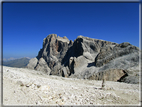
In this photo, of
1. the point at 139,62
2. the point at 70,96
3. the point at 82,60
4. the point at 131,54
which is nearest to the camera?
the point at 70,96

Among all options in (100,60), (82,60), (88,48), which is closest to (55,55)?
(88,48)

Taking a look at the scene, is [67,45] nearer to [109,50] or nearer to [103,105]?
[109,50]

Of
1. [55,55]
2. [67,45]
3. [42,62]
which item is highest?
[67,45]

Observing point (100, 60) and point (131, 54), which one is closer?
point (131, 54)

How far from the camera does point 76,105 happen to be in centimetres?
541

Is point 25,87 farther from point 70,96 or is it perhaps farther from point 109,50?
point 109,50

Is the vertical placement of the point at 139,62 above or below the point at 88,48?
below

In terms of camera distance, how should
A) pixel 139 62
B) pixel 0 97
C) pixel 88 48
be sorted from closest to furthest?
pixel 0 97
pixel 139 62
pixel 88 48

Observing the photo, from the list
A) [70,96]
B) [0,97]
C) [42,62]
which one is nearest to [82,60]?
[70,96]

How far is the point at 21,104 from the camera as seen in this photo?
4645 millimetres

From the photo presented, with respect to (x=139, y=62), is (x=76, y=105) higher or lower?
lower

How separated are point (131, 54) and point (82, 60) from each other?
54.1 feet

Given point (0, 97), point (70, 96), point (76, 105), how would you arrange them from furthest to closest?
Answer: point (70, 96) → point (76, 105) → point (0, 97)

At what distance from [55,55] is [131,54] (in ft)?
170
